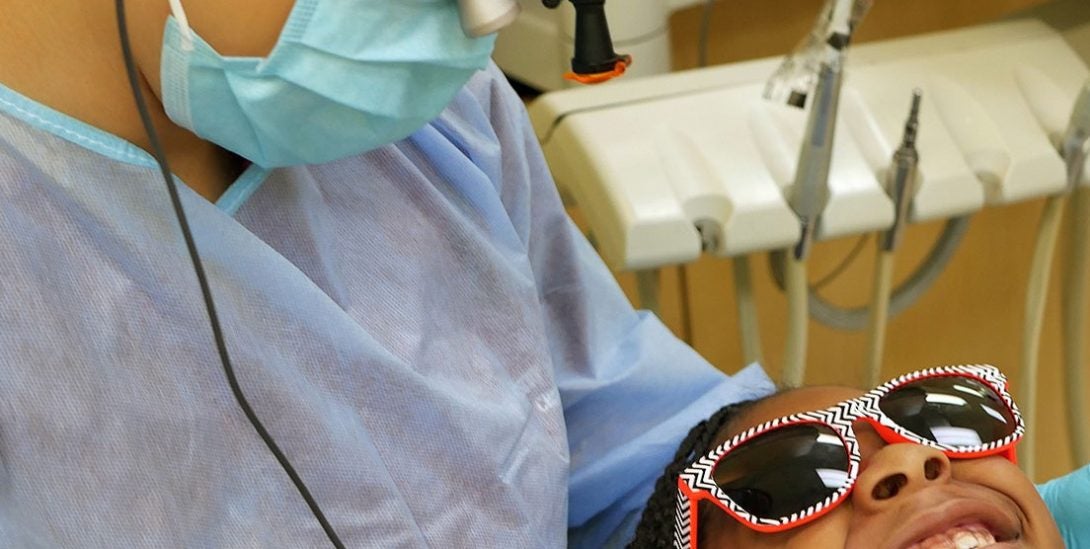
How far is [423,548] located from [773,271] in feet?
2.31

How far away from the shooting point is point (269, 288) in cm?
69

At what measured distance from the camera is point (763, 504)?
867mm

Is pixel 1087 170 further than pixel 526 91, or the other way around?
pixel 526 91

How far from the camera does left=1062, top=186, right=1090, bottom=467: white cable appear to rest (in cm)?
139

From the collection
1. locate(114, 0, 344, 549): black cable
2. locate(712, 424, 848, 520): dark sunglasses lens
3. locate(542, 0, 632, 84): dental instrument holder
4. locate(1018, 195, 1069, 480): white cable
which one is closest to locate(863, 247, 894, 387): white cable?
locate(1018, 195, 1069, 480): white cable

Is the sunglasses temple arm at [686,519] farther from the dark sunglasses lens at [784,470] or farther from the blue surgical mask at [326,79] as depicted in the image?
the blue surgical mask at [326,79]

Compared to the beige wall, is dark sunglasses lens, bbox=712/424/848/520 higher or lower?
higher

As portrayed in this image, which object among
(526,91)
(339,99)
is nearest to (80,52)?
(339,99)

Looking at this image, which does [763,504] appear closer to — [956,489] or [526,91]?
[956,489]

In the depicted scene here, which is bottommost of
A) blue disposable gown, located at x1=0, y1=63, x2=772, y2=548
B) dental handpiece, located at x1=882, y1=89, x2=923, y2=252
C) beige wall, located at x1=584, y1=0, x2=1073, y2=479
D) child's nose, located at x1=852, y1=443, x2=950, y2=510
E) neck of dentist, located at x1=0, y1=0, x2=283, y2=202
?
beige wall, located at x1=584, y1=0, x2=1073, y2=479

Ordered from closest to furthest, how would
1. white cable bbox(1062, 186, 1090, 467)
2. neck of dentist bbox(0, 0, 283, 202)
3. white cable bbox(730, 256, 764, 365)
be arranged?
1. neck of dentist bbox(0, 0, 283, 202)
2. white cable bbox(730, 256, 764, 365)
3. white cable bbox(1062, 186, 1090, 467)

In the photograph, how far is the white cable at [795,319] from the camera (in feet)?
4.00

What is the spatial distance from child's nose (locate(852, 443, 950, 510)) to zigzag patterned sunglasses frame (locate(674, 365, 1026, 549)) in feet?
0.03

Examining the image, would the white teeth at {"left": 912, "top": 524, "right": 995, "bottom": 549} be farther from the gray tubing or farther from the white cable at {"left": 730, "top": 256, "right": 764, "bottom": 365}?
the gray tubing
